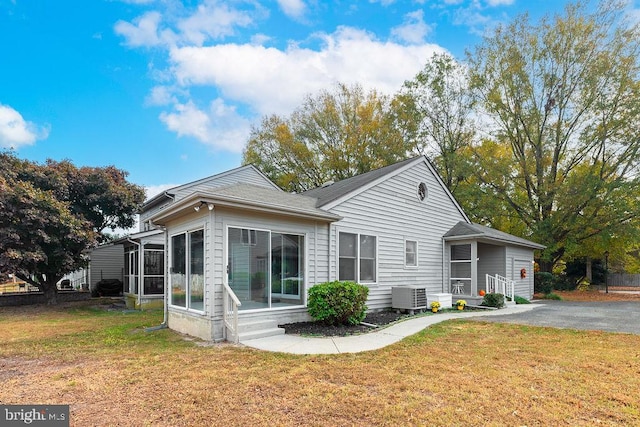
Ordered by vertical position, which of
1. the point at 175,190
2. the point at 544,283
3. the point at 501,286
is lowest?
the point at 544,283

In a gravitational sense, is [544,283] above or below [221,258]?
below

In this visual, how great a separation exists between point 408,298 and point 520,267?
26.3 ft

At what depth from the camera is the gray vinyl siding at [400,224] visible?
10.2 meters

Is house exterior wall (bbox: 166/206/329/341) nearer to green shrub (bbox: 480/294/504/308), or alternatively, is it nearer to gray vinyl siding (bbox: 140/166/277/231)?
green shrub (bbox: 480/294/504/308)

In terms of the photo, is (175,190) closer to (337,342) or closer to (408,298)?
(408,298)

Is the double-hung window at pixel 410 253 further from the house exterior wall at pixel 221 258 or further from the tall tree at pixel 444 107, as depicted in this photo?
the tall tree at pixel 444 107

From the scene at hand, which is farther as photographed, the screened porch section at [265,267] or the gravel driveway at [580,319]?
the gravel driveway at [580,319]

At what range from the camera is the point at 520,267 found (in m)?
15.6

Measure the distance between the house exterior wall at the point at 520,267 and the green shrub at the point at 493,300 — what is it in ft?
8.73

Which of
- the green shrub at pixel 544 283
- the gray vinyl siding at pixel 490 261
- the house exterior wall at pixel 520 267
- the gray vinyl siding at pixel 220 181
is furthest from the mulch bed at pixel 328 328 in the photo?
the green shrub at pixel 544 283

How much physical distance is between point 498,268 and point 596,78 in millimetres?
12551

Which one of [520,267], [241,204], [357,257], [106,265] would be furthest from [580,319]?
[106,265]

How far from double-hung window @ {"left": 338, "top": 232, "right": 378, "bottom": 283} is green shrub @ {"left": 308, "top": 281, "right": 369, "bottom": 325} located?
55.6 inches

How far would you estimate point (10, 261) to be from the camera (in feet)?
41.3
